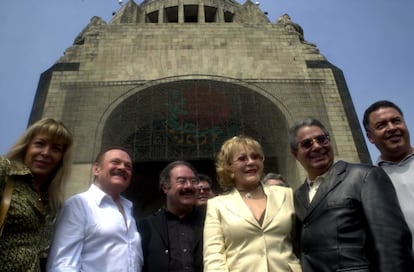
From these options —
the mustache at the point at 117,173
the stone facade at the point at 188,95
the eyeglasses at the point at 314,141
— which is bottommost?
the mustache at the point at 117,173

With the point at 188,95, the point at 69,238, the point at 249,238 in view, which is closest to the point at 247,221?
the point at 249,238

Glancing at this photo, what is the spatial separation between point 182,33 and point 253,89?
3400 millimetres

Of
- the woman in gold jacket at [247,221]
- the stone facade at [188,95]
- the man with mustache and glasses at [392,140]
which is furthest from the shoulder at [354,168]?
the stone facade at [188,95]

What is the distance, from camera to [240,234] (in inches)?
98.7

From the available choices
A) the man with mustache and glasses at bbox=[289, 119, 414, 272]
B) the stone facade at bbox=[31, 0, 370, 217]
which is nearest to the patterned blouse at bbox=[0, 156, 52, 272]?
the man with mustache and glasses at bbox=[289, 119, 414, 272]

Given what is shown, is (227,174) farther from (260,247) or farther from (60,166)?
(60,166)

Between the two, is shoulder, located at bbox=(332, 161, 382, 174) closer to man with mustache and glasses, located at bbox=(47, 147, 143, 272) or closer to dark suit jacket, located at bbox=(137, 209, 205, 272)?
dark suit jacket, located at bbox=(137, 209, 205, 272)

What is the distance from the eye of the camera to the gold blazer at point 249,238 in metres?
2.39

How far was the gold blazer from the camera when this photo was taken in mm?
2393

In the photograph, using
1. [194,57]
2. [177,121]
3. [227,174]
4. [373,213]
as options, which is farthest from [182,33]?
[373,213]

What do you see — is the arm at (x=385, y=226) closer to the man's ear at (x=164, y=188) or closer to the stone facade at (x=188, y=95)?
the man's ear at (x=164, y=188)

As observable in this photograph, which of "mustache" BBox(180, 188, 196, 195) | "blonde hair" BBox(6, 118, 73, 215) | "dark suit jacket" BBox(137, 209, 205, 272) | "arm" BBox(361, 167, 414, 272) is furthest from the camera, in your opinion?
"mustache" BBox(180, 188, 196, 195)

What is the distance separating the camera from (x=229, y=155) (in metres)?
2.88

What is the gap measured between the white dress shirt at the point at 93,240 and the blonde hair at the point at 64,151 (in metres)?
0.10
